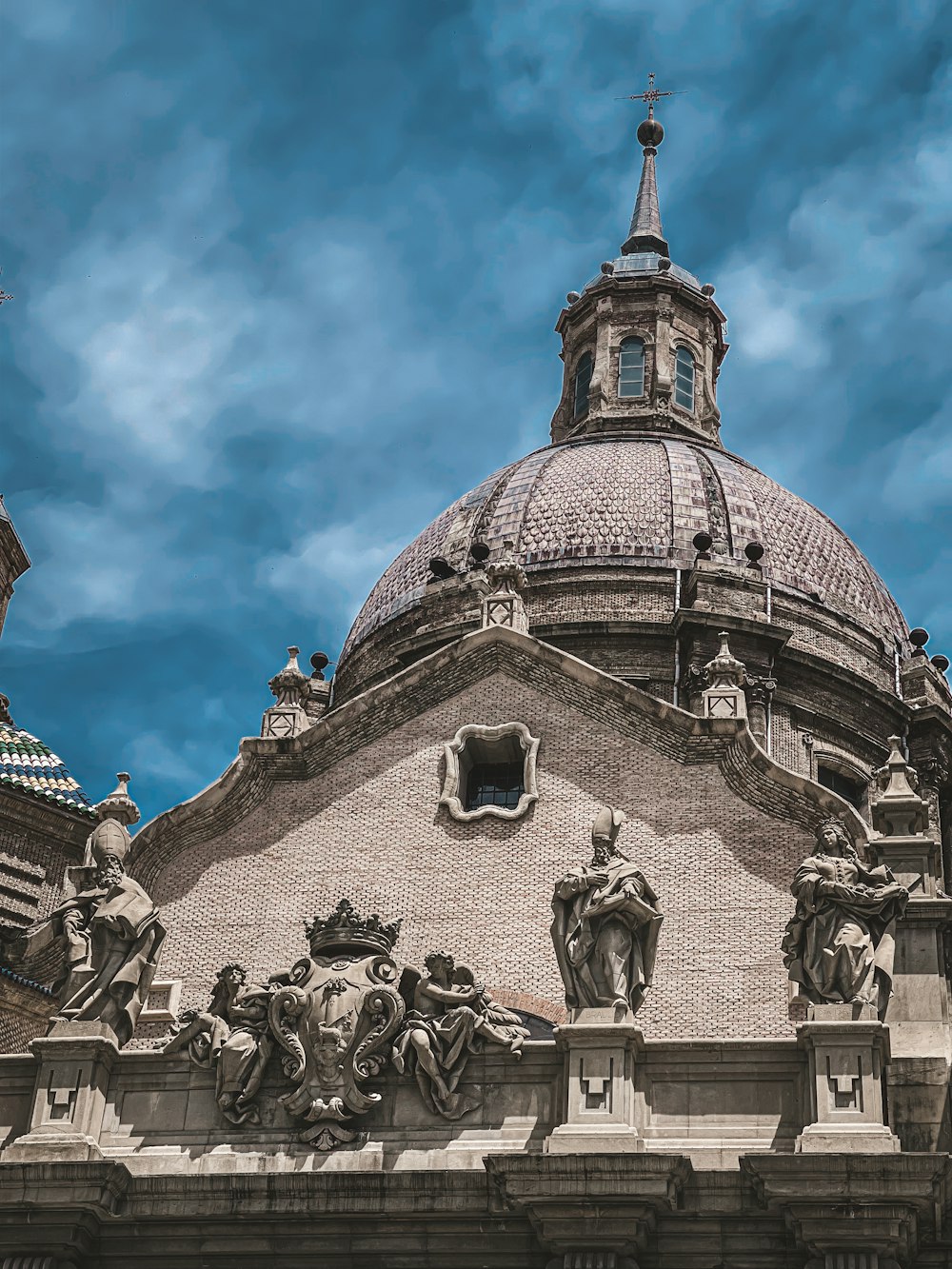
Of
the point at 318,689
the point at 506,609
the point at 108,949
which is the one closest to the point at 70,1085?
the point at 108,949

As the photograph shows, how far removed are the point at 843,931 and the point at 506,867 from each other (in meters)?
6.64

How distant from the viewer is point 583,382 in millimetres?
53250

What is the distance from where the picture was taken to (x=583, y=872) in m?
22.1

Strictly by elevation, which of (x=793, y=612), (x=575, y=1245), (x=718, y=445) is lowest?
(x=575, y=1245)

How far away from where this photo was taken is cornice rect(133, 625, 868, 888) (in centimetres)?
2744

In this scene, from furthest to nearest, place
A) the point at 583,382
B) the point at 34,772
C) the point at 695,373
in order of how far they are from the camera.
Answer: the point at 583,382 < the point at 695,373 < the point at 34,772

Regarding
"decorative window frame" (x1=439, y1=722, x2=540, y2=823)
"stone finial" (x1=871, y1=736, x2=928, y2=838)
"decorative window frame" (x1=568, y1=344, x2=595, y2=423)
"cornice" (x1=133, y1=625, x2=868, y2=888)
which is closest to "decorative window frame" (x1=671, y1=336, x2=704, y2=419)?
"decorative window frame" (x1=568, y1=344, x2=595, y2=423)

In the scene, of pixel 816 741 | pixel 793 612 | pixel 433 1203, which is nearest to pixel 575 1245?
pixel 433 1203

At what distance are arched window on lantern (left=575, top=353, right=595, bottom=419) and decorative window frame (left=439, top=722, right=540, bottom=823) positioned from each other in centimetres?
2471

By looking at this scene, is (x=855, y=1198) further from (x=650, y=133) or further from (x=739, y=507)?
(x=650, y=133)

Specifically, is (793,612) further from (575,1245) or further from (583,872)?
(575,1245)

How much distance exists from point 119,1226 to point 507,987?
6533 millimetres

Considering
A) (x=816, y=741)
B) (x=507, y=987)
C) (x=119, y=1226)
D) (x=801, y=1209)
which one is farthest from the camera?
(x=816, y=741)

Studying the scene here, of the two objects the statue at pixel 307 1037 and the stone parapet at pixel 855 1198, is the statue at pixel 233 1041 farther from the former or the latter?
the stone parapet at pixel 855 1198
